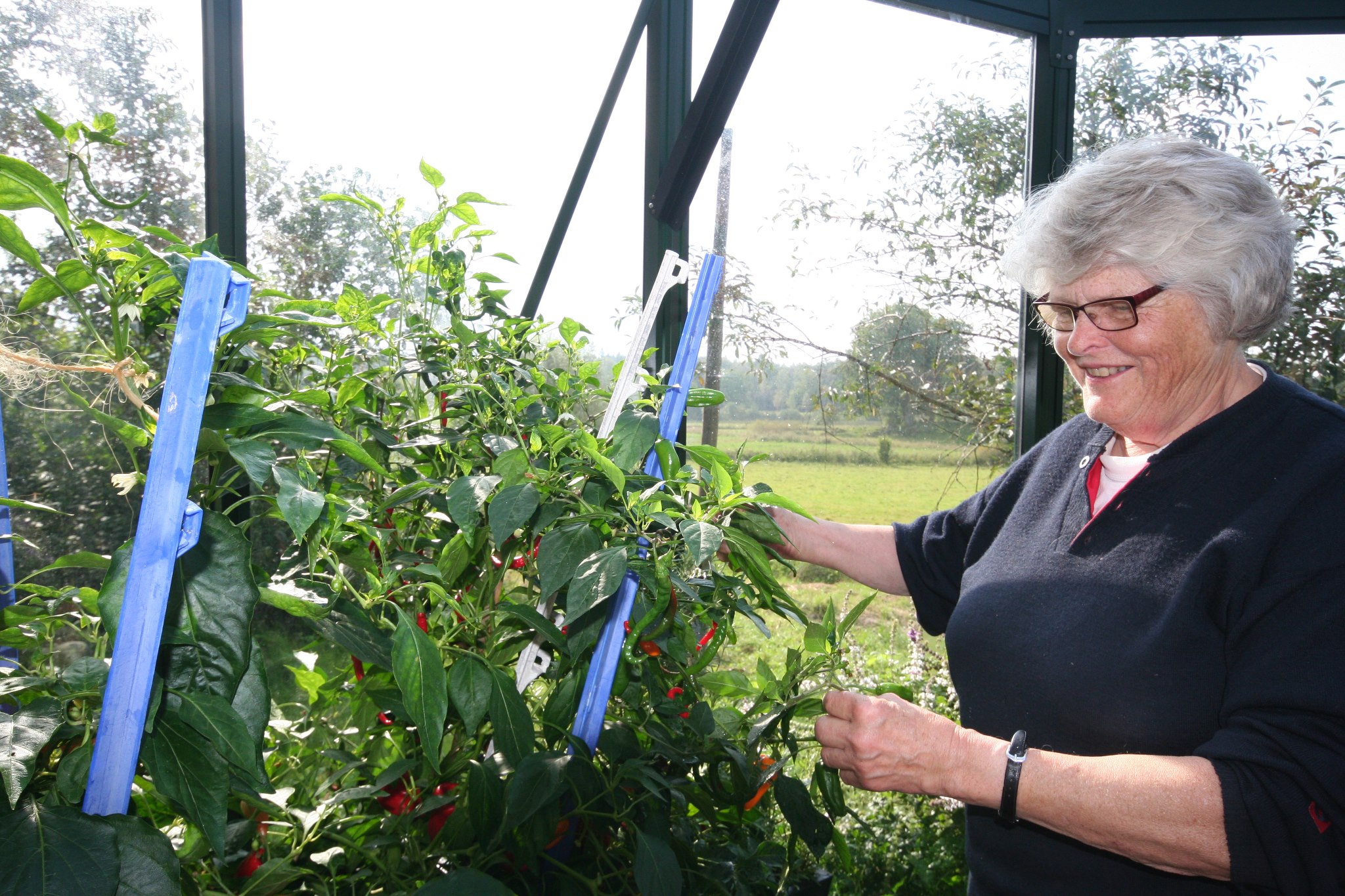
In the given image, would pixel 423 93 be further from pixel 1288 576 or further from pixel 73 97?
pixel 1288 576

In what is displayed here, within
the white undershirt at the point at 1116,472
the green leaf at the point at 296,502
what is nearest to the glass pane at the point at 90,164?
the green leaf at the point at 296,502

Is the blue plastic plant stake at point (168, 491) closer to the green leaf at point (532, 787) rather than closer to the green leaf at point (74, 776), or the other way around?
the green leaf at point (74, 776)

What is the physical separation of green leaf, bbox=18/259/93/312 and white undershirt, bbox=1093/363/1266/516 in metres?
1.06

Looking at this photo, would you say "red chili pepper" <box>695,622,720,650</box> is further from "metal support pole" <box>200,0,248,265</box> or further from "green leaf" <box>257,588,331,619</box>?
"metal support pole" <box>200,0,248,265</box>

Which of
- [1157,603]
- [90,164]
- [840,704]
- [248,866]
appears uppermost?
[90,164]

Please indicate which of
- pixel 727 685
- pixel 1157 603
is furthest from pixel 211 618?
pixel 1157 603

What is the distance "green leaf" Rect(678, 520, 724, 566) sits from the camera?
2.13 ft

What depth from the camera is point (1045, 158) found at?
1931mm

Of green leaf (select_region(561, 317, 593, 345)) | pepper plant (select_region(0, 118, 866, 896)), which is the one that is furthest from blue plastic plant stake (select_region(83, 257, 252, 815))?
green leaf (select_region(561, 317, 593, 345))

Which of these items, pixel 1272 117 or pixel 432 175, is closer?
pixel 432 175

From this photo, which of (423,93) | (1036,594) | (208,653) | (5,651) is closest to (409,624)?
(208,653)

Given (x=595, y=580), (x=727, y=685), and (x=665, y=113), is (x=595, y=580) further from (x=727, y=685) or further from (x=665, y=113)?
(x=665, y=113)

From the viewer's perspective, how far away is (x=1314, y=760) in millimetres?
791

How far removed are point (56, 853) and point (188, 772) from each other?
0.07 metres
